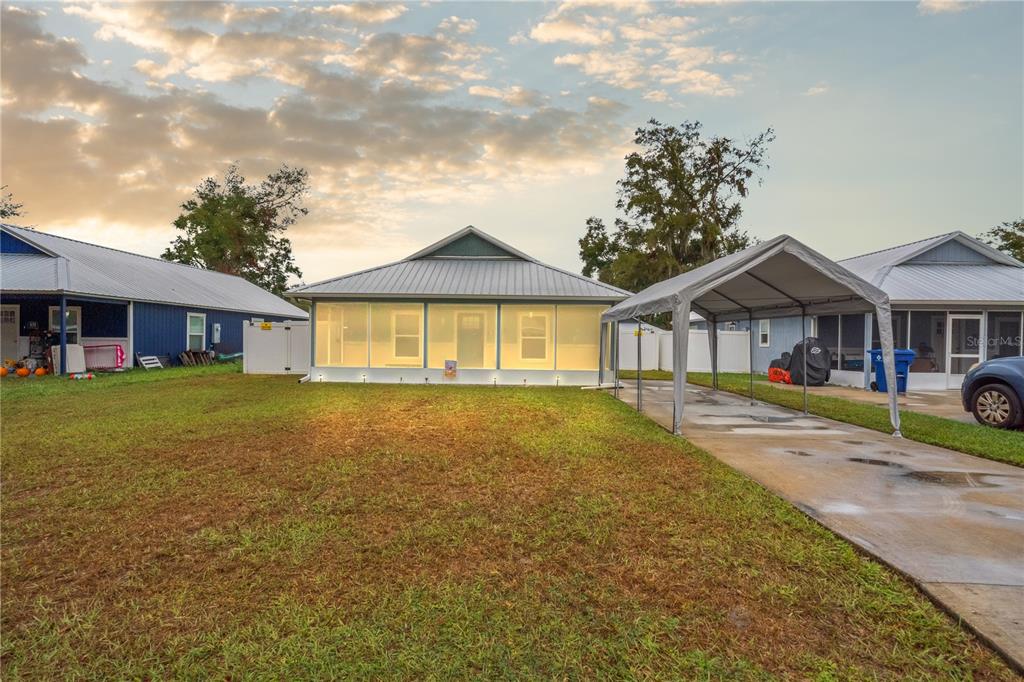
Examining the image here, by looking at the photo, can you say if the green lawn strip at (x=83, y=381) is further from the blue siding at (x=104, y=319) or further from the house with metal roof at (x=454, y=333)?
the house with metal roof at (x=454, y=333)

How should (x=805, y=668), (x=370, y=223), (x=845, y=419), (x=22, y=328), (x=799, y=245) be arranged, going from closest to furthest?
1. (x=805, y=668)
2. (x=799, y=245)
3. (x=845, y=419)
4. (x=22, y=328)
5. (x=370, y=223)

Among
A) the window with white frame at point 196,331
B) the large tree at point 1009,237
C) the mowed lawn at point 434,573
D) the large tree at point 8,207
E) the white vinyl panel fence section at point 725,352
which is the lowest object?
the mowed lawn at point 434,573

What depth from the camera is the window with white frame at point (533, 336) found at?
50.2 feet

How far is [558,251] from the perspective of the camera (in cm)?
4347

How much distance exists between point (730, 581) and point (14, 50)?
2057cm

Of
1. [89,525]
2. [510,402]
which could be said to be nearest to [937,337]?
[510,402]

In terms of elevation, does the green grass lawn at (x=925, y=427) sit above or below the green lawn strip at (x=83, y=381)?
below

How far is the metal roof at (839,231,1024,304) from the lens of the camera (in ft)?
49.6

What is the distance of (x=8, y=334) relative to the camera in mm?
18312

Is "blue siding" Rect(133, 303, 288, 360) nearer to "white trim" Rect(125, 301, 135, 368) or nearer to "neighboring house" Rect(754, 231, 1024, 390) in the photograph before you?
"white trim" Rect(125, 301, 135, 368)

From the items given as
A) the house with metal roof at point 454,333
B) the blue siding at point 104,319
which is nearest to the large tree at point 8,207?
the blue siding at point 104,319

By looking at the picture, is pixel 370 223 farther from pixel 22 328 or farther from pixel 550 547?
pixel 550 547

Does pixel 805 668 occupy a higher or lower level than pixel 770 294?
lower

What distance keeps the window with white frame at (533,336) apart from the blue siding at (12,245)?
1949 centimetres
